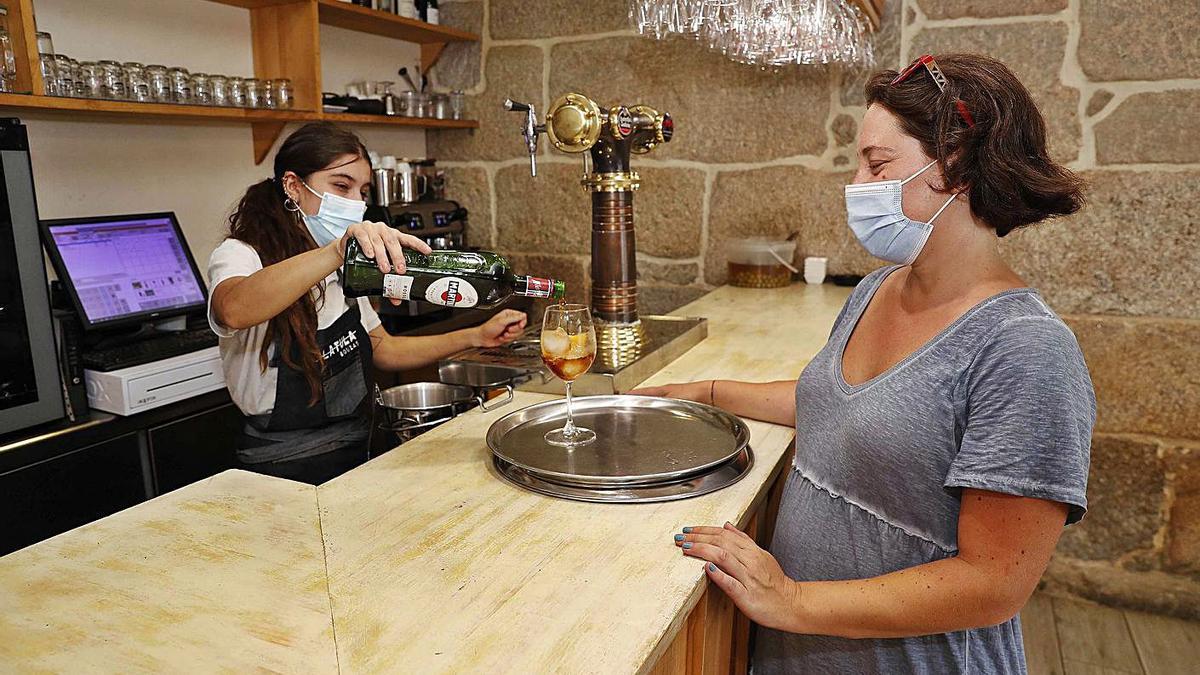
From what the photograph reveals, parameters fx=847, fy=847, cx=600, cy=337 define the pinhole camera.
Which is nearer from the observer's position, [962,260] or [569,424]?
[962,260]

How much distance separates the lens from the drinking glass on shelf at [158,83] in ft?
7.62

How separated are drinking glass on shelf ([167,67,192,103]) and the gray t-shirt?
1.98m

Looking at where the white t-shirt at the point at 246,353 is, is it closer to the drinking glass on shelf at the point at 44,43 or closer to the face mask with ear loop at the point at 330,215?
the face mask with ear loop at the point at 330,215

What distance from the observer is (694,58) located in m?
3.19

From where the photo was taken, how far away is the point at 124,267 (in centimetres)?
241

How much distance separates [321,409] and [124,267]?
3.10 feet

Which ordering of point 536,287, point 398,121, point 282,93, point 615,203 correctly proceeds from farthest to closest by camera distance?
1. point 398,121
2. point 282,93
3. point 615,203
4. point 536,287

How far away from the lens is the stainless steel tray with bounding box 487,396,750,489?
4.09 ft

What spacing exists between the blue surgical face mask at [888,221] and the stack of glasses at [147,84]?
6.47 ft

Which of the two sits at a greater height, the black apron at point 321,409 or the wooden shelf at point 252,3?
the wooden shelf at point 252,3

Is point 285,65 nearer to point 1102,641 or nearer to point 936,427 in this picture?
point 936,427

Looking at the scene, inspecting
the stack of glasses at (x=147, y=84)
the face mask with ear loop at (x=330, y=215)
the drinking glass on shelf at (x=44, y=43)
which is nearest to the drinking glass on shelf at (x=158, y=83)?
the stack of glasses at (x=147, y=84)

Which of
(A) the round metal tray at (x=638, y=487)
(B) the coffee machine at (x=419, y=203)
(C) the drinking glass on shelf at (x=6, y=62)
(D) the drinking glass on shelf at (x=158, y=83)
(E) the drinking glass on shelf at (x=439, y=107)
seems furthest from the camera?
(E) the drinking glass on shelf at (x=439, y=107)

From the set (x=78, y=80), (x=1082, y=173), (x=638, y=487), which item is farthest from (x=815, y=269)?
(x=78, y=80)
